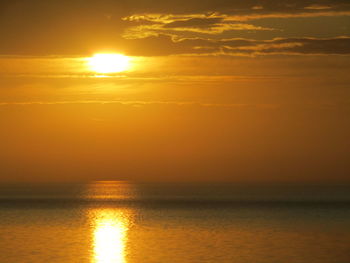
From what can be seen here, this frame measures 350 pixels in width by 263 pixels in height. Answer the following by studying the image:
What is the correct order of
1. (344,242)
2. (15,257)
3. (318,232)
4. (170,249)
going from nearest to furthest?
(15,257)
(170,249)
(344,242)
(318,232)

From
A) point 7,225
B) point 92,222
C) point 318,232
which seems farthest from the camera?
point 92,222

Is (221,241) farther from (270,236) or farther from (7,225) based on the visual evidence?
(7,225)

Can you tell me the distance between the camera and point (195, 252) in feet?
137

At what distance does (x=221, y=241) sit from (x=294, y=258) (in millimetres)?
8507

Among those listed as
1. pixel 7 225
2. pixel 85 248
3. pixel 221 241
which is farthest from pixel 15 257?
pixel 7 225

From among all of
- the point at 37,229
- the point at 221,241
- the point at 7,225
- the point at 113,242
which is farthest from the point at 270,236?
the point at 7,225

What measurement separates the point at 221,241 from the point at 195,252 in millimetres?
5911

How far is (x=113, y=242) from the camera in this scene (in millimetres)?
47125

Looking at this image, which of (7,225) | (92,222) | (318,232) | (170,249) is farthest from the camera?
(92,222)

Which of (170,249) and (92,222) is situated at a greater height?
(92,222)

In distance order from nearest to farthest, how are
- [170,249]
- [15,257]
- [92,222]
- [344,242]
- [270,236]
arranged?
[15,257], [170,249], [344,242], [270,236], [92,222]

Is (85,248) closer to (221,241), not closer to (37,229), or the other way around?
(221,241)

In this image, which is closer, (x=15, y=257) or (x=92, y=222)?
(x=15, y=257)

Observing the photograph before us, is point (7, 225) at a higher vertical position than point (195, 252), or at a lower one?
higher
